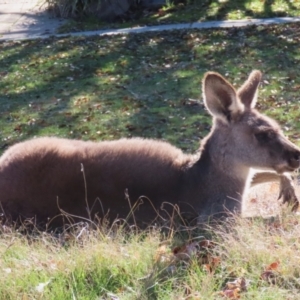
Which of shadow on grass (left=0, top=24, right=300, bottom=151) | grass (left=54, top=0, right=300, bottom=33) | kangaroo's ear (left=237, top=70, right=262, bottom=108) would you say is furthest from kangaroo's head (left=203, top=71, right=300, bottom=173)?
grass (left=54, top=0, right=300, bottom=33)

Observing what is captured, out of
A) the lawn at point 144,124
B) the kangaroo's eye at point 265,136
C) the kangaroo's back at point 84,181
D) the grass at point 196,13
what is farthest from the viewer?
the grass at point 196,13

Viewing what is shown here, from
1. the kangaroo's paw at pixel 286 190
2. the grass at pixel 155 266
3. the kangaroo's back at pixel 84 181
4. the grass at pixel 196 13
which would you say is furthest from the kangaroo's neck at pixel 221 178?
the grass at pixel 196 13

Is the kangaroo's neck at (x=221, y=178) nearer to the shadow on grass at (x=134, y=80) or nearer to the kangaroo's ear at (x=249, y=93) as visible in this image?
the kangaroo's ear at (x=249, y=93)

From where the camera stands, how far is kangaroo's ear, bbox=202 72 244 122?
21.0 ft

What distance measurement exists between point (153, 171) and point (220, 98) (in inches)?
34.1

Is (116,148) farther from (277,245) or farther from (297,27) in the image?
(297,27)

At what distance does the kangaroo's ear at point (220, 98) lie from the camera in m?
6.39

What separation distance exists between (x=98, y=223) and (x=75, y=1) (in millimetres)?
13090

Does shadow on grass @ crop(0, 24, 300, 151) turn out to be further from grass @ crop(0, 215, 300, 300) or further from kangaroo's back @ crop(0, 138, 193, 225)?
grass @ crop(0, 215, 300, 300)

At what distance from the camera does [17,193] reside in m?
6.33

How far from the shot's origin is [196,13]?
57.8 ft

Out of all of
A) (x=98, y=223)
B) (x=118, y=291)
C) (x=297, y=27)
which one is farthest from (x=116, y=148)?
(x=297, y=27)

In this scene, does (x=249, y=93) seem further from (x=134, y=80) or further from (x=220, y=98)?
(x=134, y=80)

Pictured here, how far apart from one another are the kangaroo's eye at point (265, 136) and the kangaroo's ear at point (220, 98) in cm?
26
